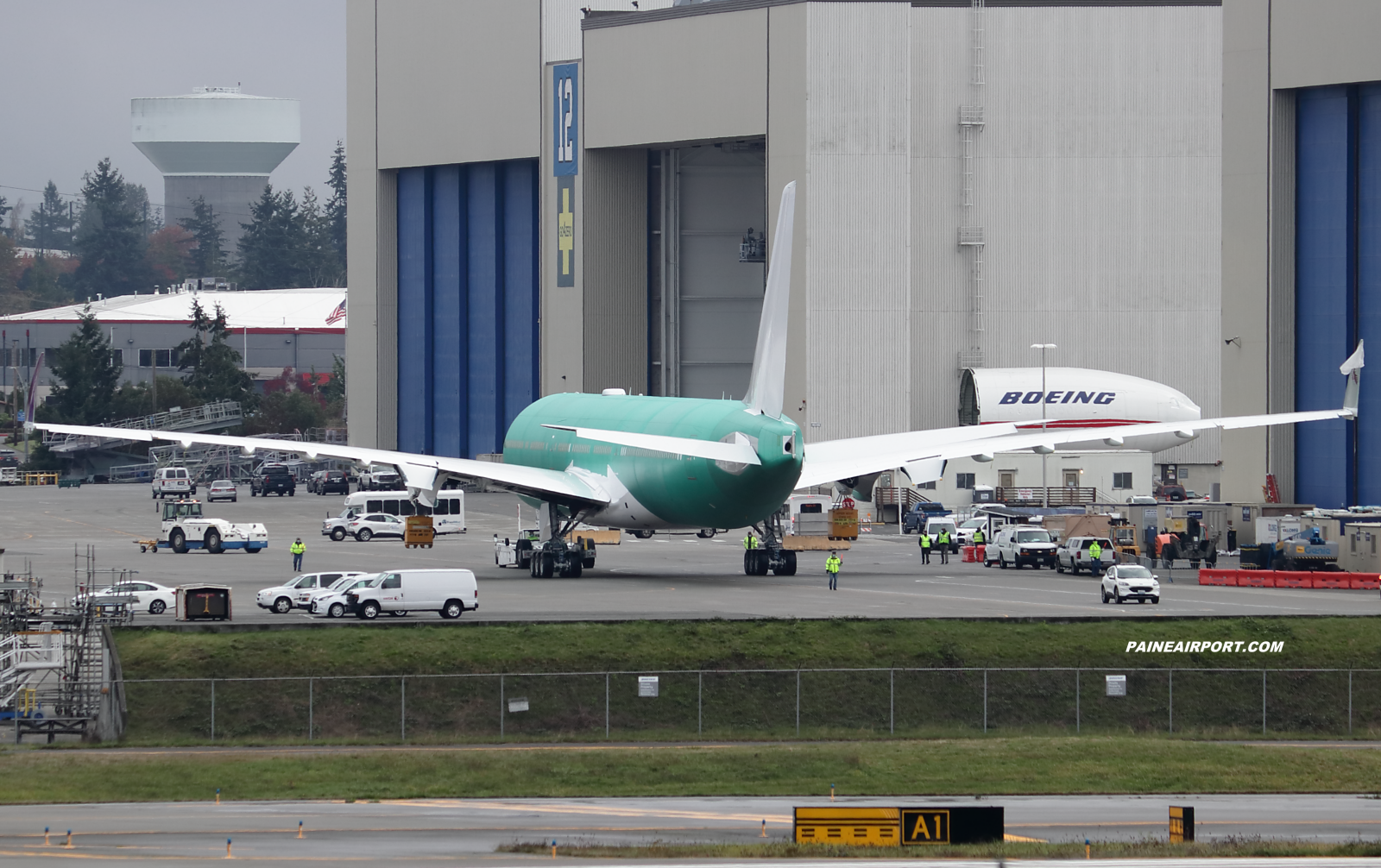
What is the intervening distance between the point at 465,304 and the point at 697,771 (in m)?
107

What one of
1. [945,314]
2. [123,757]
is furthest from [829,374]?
[123,757]

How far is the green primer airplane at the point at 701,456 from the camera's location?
193 feet

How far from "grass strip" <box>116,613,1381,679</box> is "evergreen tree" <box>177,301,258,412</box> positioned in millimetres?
129401

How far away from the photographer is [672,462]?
207ft

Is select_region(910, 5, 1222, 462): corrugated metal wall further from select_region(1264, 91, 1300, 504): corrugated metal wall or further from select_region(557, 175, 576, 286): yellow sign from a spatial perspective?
select_region(1264, 91, 1300, 504): corrugated metal wall

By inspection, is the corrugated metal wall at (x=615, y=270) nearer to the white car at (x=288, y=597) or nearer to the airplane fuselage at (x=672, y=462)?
the airplane fuselage at (x=672, y=462)

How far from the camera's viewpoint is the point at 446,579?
176 feet

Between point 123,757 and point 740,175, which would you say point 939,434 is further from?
point 740,175

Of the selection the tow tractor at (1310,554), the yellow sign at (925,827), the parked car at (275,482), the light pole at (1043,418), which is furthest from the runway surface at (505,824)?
the parked car at (275,482)

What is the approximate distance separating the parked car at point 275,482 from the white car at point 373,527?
40.4 m

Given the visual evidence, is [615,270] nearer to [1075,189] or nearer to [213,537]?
[1075,189]

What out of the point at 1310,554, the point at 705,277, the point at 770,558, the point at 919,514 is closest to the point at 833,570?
the point at 770,558

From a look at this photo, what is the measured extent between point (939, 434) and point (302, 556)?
24.8 m

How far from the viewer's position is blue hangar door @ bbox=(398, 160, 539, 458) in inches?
5443
